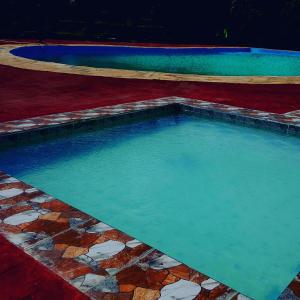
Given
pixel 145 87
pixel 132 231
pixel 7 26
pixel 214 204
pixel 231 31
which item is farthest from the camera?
pixel 231 31

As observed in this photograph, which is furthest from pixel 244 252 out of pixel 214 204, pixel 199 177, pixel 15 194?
pixel 15 194

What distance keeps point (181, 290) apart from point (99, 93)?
7224 mm

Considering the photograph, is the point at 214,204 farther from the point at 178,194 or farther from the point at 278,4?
Result: the point at 278,4

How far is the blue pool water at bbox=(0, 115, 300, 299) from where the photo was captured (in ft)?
11.9

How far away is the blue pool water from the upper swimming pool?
9188mm

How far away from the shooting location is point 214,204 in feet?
15.5

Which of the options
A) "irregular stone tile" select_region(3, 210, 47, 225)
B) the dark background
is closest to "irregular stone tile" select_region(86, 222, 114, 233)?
"irregular stone tile" select_region(3, 210, 47, 225)

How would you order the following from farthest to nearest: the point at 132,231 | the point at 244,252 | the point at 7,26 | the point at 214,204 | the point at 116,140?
the point at 7,26 → the point at 116,140 → the point at 214,204 → the point at 132,231 → the point at 244,252

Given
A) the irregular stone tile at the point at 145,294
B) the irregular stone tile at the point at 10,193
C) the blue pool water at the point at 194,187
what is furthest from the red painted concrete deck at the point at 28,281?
the blue pool water at the point at 194,187

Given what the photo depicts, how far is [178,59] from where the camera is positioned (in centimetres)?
1948

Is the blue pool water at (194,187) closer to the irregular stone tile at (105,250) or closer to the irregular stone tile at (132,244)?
the irregular stone tile at (132,244)

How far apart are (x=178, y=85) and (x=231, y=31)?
57.8 feet

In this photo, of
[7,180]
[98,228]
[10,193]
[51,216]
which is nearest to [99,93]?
[7,180]

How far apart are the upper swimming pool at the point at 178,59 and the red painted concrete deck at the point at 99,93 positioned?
16.1ft
